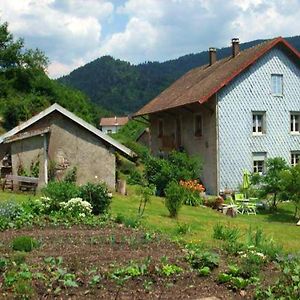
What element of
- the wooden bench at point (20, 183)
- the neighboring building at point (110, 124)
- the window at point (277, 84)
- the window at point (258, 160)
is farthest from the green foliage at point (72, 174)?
the neighboring building at point (110, 124)

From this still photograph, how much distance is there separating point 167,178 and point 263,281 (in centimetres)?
2073

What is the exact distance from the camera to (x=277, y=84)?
107 ft

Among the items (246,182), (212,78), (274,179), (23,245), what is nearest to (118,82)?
(212,78)

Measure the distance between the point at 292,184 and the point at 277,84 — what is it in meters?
11.3

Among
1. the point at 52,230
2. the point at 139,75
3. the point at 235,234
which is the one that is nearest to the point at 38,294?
the point at 52,230

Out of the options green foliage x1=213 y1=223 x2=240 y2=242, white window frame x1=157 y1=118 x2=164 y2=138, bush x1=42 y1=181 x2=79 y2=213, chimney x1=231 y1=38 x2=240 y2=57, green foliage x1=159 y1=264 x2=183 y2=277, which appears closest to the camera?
green foliage x1=159 y1=264 x2=183 y2=277

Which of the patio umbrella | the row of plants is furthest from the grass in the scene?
the patio umbrella

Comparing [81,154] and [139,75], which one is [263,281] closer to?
[81,154]

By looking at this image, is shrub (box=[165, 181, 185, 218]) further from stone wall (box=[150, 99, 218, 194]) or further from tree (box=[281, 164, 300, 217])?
stone wall (box=[150, 99, 218, 194])

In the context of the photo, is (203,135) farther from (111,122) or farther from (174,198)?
(111,122)

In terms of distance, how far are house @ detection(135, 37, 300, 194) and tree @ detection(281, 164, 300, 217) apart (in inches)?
285

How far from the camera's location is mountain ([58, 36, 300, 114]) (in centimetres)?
14738

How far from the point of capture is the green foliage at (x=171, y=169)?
93.8 ft

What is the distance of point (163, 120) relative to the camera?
128 feet
